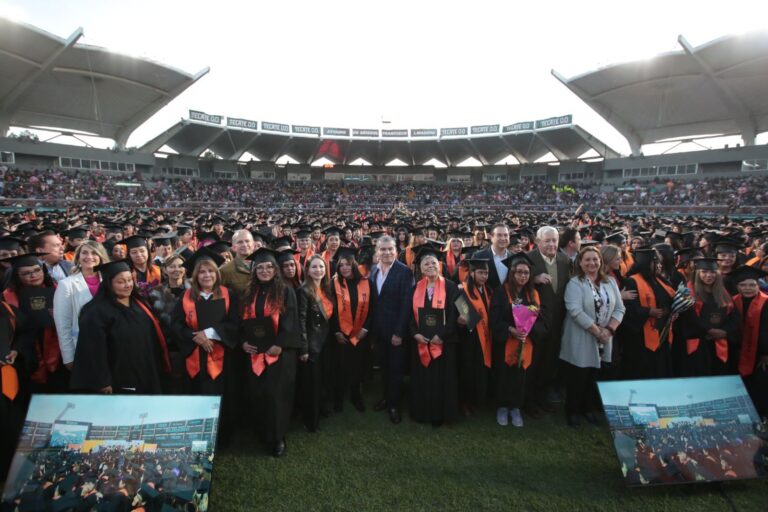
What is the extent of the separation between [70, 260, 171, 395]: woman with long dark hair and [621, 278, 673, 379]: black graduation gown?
15.4 feet

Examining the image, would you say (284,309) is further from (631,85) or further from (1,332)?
(631,85)

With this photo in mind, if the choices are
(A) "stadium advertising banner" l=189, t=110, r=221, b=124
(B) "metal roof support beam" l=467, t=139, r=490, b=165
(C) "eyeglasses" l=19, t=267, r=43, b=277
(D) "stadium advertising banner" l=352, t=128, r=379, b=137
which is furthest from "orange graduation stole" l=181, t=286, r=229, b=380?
(B) "metal roof support beam" l=467, t=139, r=490, b=165

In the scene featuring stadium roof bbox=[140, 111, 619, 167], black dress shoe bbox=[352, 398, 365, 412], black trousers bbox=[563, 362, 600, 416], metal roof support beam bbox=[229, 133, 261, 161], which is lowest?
black dress shoe bbox=[352, 398, 365, 412]

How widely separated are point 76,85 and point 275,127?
1800 centimetres

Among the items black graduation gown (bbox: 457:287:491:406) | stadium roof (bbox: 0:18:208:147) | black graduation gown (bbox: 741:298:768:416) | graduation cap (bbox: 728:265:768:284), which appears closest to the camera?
black graduation gown (bbox: 741:298:768:416)

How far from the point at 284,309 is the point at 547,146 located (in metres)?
46.0

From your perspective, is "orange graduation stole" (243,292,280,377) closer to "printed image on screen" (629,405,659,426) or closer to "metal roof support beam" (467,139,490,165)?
"printed image on screen" (629,405,659,426)

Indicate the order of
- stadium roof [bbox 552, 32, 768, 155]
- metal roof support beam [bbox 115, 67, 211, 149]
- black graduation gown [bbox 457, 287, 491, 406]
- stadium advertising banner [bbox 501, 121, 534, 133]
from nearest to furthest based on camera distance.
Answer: black graduation gown [bbox 457, 287, 491, 406]
stadium roof [bbox 552, 32, 768, 155]
metal roof support beam [bbox 115, 67, 211, 149]
stadium advertising banner [bbox 501, 121, 534, 133]

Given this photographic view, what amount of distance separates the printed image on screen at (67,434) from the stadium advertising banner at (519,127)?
4528cm

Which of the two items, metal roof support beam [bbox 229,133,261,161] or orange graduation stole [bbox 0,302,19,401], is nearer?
orange graduation stole [bbox 0,302,19,401]

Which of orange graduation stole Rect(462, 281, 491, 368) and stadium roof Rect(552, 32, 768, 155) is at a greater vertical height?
stadium roof Rect(552, 32, 768, 155)

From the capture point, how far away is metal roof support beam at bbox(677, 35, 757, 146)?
2909 centimetres

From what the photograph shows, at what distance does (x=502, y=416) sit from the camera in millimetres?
3949

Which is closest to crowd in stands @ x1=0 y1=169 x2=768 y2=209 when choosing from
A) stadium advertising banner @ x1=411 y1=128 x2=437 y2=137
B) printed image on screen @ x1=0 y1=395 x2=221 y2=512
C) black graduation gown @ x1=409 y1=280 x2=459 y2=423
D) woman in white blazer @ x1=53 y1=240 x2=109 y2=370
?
stadium advertising banner @ x1=411 y1=128 x2=437 y2=137
